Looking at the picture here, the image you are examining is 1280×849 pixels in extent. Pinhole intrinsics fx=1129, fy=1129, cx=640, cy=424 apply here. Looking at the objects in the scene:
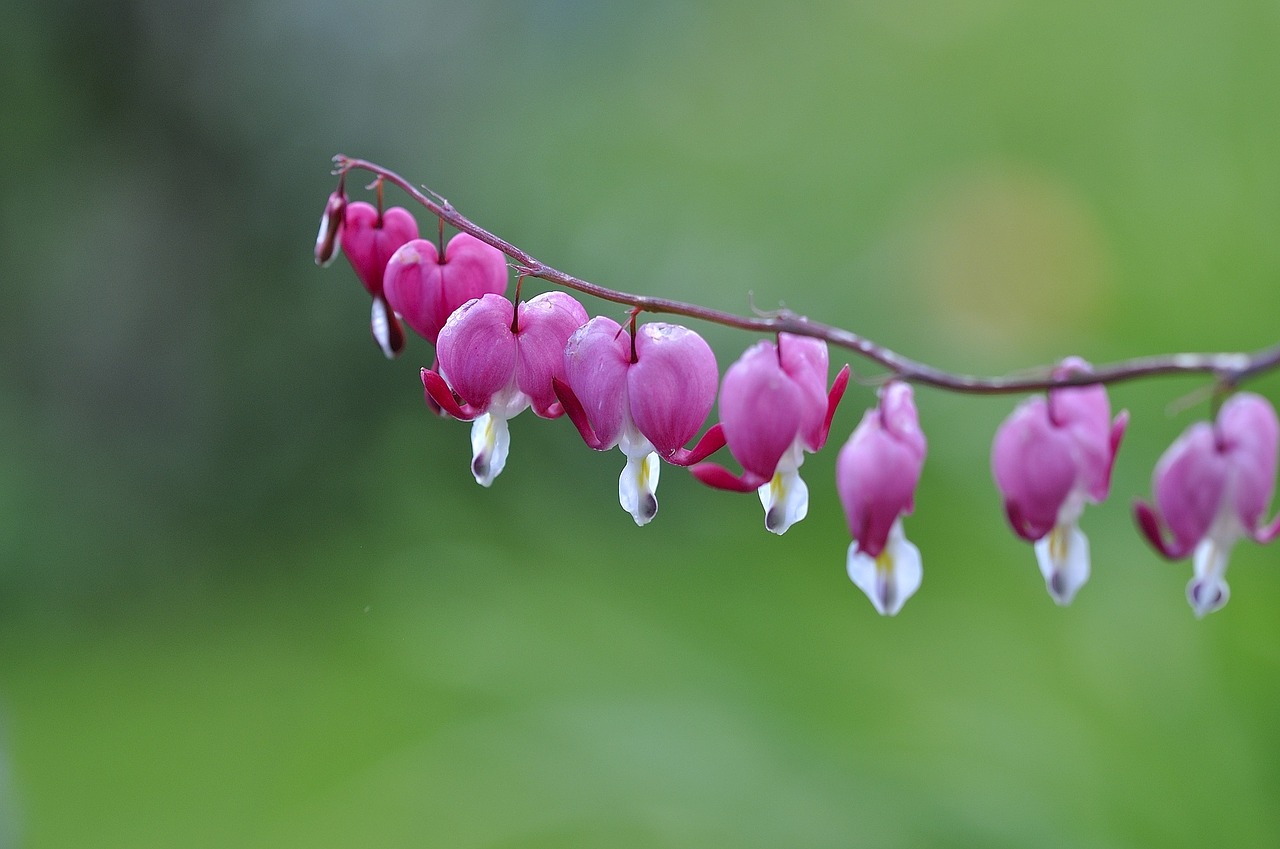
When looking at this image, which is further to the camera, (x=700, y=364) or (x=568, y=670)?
(x=568, y=670)

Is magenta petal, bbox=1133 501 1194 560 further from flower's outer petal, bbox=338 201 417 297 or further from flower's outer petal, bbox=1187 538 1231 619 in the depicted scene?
flower's outer petal, bbox=338 201 417 297

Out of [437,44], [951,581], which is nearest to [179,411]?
[437,44]

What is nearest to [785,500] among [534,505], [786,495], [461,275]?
[786,495]

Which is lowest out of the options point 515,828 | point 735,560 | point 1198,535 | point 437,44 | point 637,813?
point 515,828

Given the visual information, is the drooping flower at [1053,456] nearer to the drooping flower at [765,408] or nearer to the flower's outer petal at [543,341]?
the drooping flower at [765,408]

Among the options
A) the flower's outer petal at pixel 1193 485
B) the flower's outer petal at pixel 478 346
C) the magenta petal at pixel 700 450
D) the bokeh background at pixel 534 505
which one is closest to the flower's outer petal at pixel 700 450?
the magenta petal at pixel 700 450

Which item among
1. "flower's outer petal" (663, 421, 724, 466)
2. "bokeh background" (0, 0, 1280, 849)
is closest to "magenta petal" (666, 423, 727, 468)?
"flower's outer petal" (663, 421, 724, 466)

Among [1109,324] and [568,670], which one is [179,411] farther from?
[1109,324]
